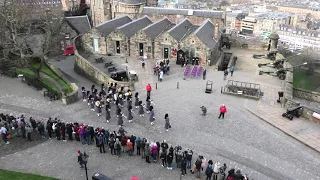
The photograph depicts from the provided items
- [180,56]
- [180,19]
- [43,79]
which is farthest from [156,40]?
[43,79]

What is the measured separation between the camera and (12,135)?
22547 millimetres

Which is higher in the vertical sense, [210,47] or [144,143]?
[210,47]

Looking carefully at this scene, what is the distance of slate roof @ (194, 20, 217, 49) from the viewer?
37.6 meters

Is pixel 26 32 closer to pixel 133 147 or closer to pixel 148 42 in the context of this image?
pixel 148 42

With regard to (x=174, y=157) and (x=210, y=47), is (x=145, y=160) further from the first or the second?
(x=210, y=47)

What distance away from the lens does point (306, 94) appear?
1315 inches

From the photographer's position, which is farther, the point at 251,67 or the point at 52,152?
the point at 251,67

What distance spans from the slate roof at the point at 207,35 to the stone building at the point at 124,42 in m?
7.56

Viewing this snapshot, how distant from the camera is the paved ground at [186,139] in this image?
1911cm

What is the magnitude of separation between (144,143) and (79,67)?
72.2ft

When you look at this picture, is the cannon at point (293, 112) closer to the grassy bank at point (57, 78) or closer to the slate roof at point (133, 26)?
the grassy bank at point (57, 78)

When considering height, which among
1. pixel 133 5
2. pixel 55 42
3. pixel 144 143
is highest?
pixel 133 5

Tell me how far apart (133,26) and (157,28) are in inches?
127

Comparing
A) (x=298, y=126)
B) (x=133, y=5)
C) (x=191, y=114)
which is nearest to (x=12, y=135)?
(x=191, y=114)
